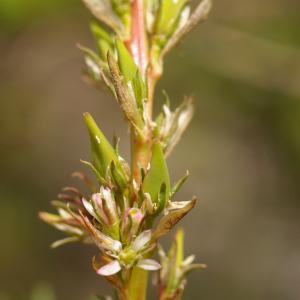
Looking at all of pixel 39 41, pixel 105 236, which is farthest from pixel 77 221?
pixel 39 41

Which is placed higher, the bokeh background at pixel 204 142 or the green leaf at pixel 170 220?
the green leaf at pixel 170 220

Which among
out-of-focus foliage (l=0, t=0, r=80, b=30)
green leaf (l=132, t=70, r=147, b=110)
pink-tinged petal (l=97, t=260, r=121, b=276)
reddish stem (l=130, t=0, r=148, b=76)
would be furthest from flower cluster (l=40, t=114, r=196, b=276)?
out-of-focus foliage (l=0, t=0, r=80, b=30)

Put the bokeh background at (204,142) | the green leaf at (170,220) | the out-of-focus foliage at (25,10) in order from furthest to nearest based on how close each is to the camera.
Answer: the bokeh background at (204,142)
the out-of-focus foliage at (25,10)
the green leaf at (170,220)

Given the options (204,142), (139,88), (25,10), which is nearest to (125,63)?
(139,88)

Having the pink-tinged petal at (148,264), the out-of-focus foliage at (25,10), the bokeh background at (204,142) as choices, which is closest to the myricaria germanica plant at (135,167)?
the pink-tinged petal at (148,264)

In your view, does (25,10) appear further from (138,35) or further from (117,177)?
(117,177)

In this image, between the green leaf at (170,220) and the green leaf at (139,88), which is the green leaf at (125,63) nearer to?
the green leaf at (139,88)
